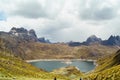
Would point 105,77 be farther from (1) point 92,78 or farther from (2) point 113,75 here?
(1) point 92,78

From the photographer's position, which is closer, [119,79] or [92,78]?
[119,79]

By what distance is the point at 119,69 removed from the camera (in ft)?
257

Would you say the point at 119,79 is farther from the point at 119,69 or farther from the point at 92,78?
the point at 92,78

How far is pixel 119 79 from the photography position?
72500 millimetres

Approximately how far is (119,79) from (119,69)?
6.31 meters

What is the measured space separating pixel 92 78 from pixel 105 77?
873cm

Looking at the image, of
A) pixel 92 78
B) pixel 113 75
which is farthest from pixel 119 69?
pixel 92 78

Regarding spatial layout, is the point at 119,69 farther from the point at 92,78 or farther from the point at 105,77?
the point at 92,78

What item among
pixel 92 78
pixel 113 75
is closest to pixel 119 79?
pixel 113 75

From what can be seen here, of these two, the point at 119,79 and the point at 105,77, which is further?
the point at 105,77

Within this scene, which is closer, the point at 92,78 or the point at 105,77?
the point at 105,77

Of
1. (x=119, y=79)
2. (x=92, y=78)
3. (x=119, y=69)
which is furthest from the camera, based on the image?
(x=92, y=78)

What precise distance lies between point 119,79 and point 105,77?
726cm

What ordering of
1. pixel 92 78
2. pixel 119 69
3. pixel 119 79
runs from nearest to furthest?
pixel 119 79, pixel 119 69, pixel 92 78
